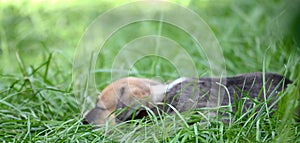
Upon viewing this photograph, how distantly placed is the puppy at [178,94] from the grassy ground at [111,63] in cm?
9

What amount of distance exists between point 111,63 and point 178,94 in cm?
180

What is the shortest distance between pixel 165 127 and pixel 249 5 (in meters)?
3.37

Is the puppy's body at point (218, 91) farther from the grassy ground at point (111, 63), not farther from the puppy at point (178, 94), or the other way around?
the grassy ground at point (111, 63)

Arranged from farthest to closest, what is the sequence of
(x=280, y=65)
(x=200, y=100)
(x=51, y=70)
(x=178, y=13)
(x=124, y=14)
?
(x=124, y=14), (x=178, y=13), (x=51, y=70), (x=280, y=65), (x=200, y=100)

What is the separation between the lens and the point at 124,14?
16.5ft

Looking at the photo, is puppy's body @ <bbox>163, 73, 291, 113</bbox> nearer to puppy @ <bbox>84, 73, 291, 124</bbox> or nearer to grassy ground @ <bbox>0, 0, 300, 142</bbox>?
puppy @ <bbox>84, 73, 291, 124</bbox>

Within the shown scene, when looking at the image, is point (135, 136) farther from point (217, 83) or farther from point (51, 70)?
point (51, 70)

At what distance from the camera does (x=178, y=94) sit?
2209 millimetres

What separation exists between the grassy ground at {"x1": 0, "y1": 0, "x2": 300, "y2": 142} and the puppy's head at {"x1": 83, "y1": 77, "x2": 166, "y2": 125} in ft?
0.29

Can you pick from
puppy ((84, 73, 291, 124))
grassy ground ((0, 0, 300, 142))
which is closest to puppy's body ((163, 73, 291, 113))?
puppy ((84, 73, 291, 124))

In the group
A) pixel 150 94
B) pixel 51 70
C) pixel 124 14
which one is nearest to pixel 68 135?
pixel 150 94

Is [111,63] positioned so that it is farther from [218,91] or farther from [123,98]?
[218,91]

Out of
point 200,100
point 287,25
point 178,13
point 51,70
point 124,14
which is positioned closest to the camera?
point 287,25

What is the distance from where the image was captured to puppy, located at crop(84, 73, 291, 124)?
2195 mm
